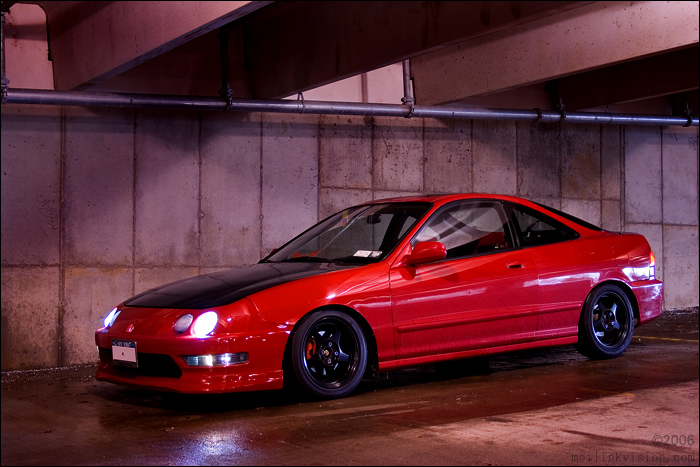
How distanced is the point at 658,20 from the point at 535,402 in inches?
173

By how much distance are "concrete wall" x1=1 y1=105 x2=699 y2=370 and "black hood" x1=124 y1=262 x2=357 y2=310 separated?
8.71 ft

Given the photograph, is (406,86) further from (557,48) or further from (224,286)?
(224,286)

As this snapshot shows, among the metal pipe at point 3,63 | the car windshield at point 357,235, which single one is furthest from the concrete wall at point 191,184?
the car windshield at point 357,235

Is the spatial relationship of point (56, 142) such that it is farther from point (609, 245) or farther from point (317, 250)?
point (609, 245)

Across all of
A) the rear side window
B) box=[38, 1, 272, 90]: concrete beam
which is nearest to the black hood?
the rear side window

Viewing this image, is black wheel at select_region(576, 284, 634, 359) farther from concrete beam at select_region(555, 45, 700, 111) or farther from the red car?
concrete beam at select_region(555, 45, 700, 111)

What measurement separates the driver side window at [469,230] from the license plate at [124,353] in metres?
2.21

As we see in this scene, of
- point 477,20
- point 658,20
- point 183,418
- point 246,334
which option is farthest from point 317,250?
point 658,20

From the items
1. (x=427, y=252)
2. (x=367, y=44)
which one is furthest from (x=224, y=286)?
(x=367, y=44)

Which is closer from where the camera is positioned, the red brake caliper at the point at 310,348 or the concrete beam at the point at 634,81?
the red brake caliper at the point at 310,348

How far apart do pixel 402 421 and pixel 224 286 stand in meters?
1.69

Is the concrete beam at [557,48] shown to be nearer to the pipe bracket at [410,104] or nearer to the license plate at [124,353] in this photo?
the pipe bracket at [410,104]

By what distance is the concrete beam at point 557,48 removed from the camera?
314 inches

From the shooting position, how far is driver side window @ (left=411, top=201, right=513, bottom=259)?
6477mm
